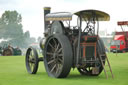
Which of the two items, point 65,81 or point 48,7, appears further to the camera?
point 48,7

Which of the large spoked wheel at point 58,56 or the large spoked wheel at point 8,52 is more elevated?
the large spoked wheel at point 58,56

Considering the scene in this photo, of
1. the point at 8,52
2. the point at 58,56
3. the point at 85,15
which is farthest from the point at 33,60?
the point at 8,52

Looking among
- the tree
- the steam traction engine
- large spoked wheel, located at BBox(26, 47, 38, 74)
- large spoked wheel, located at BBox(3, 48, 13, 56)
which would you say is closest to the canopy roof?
the steam traction engine

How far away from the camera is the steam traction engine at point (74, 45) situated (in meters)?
10.3

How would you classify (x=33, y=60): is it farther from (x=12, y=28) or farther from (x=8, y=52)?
(x=12, y=28)

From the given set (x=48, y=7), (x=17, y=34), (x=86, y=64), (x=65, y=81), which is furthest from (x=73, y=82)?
(x=17, y=34)

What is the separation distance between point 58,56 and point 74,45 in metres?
0.63

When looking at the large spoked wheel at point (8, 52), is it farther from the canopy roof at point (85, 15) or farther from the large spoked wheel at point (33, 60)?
the canopy roof at point (85, 15)

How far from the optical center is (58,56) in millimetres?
10688

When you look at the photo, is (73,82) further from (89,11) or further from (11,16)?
(11,16)

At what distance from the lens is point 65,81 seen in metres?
9.72

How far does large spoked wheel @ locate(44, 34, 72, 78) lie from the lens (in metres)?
10.1

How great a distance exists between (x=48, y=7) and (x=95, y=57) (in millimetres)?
3733

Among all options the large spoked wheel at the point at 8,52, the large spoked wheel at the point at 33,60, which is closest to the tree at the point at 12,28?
the large spoked wheel at the point at 8,52
